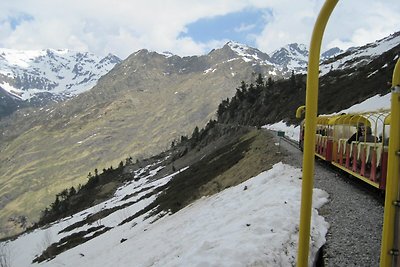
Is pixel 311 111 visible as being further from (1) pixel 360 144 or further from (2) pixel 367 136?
(1) pixel 360 144

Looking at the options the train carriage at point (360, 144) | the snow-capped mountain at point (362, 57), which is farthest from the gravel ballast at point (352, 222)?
the snow-capped mountain at point (362, 57)

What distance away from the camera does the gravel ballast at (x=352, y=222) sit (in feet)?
28.6

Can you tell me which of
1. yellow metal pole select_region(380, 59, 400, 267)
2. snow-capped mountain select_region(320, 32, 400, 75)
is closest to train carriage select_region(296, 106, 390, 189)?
A: yellow metal pole select_region(380, 59, 400, 267)

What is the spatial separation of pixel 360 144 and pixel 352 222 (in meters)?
5.54

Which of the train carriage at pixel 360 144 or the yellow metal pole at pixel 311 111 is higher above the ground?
the yellow metal pole at pixel 311 111

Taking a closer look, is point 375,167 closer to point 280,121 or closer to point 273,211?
point 273,211

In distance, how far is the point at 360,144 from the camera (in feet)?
52.2

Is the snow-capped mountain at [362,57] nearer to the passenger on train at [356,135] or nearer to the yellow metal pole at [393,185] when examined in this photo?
the passenger on train at [356,135]

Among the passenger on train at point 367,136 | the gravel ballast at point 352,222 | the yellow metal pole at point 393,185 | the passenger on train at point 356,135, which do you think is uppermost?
the yellow metal pole at point 393,185

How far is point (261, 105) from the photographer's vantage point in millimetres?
119375

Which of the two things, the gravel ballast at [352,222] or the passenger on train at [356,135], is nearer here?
the gravel ballast at [352,222]

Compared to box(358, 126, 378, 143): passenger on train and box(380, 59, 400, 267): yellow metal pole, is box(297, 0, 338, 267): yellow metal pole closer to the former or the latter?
box(380, 59, 400, 267): yellow metal pole

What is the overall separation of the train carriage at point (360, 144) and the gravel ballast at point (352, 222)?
2.25ft

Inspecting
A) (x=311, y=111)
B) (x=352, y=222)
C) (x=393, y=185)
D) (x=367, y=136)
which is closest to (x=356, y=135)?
(x=367, y=136)
